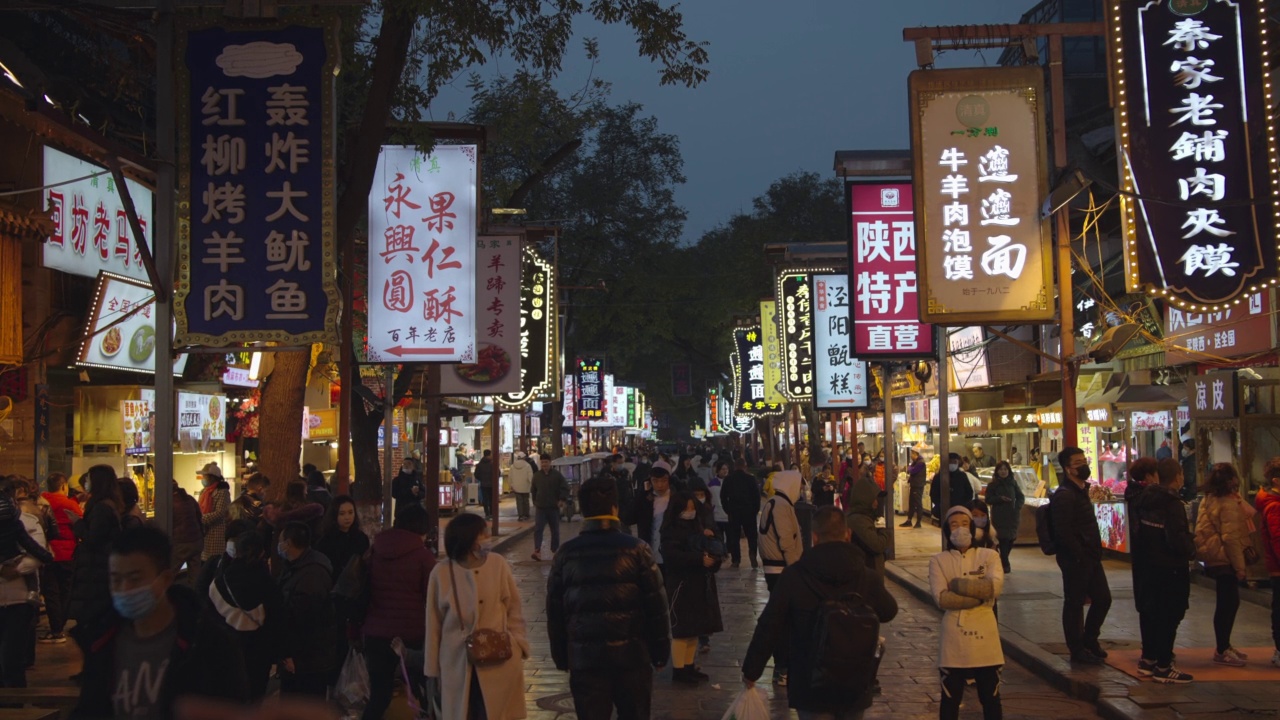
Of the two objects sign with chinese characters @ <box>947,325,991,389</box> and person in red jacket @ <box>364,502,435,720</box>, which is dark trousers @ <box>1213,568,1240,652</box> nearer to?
person in red jacket @ <box>364,502,435,720</box>

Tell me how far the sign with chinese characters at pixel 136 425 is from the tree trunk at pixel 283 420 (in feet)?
11.6

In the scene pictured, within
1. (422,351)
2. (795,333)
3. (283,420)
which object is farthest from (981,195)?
(795,333)

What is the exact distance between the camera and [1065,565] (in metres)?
11.0

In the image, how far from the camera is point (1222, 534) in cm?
1085

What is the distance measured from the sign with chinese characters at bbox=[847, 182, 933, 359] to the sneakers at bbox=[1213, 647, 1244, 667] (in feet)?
31.5

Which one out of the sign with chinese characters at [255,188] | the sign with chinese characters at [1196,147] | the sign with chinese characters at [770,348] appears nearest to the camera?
the sign with chinese characters at [255,188]

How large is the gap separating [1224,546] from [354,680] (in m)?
7.39

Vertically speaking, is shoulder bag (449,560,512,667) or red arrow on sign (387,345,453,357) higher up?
red arrow on sign (387,345,453,357)

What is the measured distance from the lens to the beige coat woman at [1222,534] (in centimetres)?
1072

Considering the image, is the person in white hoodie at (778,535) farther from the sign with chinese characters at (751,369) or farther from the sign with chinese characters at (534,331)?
the sign with chinese characters at (751,369)

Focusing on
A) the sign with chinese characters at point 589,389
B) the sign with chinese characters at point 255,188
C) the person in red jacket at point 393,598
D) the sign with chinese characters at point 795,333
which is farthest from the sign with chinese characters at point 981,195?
the sign with chinese characters at point 589,389

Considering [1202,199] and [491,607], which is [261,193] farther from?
[1202,199]

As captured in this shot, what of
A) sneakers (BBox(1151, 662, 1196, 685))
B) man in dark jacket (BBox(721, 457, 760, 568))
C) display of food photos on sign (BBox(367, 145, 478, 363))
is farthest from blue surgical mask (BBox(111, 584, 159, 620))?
man in dark jacket (BBox(721, 457, 760, 568))

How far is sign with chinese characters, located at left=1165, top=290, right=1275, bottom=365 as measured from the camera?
15.1 meters
